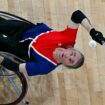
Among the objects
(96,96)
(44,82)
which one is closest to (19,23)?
(44,82)

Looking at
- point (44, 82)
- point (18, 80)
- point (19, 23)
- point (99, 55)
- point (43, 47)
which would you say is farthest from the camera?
point (99, 55)

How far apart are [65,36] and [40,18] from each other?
2.69ft

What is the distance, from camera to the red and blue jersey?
1958 millimetres

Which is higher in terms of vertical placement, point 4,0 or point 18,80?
point 4,0

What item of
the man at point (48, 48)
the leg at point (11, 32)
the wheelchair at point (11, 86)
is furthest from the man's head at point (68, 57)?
the wheelchair at point (11, 86)

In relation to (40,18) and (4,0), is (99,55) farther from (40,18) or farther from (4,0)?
(4,0)

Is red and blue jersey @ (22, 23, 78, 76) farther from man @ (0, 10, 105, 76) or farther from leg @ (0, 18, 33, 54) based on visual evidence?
leg @ (0, 18, 33, 54)

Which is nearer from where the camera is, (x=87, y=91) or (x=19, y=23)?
(x=19, y=23)

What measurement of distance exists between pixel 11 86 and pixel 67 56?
2.81 feet

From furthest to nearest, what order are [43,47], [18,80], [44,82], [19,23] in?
[44,82] < [18,80] < [19,23] < [43,47]

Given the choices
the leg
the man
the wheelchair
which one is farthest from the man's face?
the wheelchair

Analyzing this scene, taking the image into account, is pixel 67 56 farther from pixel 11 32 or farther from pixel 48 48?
pixel 11 32

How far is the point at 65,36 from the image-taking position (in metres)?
1.98

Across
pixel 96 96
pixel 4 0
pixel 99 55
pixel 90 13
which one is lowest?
pixel 96 96
